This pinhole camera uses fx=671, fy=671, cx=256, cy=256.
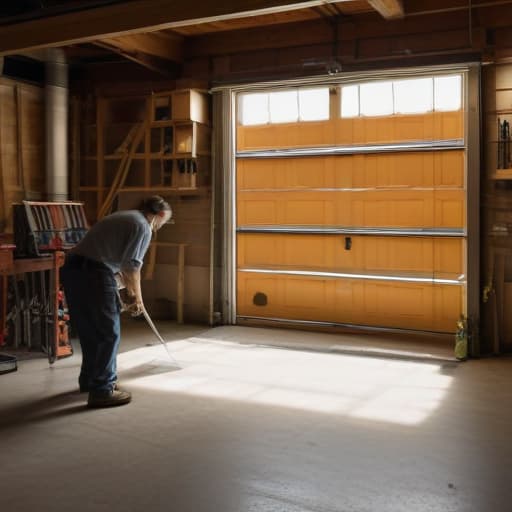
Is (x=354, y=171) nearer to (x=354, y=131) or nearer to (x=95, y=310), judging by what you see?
(x=354, y=131)

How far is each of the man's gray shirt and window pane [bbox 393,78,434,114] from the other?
330 centimetres

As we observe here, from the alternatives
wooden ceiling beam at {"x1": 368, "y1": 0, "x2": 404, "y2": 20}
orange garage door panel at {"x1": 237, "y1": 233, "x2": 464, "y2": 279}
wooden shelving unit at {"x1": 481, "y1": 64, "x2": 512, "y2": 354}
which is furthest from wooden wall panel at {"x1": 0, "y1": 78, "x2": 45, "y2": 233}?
wooden shelving unit at {"x1": 481, "y1": 64, "x2": 512, "y2": 354}

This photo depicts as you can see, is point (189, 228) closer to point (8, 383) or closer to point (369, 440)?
point (8, 383)

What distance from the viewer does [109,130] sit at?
7.76 meters

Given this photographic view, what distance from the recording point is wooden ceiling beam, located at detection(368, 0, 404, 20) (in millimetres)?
5434

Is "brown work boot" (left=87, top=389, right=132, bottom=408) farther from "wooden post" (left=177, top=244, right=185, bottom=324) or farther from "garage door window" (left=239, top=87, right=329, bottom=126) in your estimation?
"garage door window" (left=239, top=87, right=329, bottom=126)

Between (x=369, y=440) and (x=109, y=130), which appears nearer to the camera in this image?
(x=369, y=440)

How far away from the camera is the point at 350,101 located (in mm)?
6637

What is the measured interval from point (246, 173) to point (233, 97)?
0.81 meters

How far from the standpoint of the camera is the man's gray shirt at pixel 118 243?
418 cm

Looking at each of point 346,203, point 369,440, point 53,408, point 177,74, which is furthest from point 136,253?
point 177,74

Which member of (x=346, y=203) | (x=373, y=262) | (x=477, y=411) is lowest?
(x=477, y=411)

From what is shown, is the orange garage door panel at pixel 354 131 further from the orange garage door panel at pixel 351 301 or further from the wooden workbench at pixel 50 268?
the wooden workbench at pixel 50 268

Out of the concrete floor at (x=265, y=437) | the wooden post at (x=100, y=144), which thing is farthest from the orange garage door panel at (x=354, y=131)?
the concrete floor at (x=265, y=437)
